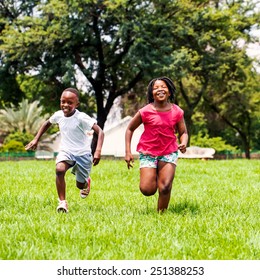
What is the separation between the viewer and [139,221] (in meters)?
5.61

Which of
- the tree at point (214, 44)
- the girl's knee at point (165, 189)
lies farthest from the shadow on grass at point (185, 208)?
the tree at point (214, 44)

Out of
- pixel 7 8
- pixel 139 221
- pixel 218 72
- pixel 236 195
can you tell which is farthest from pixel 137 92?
pixel 139 221

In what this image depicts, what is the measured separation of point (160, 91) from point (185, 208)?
158 cm

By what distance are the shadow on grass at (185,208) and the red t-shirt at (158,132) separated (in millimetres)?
765

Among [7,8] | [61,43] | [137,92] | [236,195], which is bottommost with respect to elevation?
[236,195]

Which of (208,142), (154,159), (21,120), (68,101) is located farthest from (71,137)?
(21,120)

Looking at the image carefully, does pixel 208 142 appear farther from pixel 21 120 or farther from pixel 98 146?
pixel 98 146

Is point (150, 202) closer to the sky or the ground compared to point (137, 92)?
closer to the ground

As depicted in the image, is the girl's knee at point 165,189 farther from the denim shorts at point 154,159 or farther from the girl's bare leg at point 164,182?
the denim shorts at point 154,159

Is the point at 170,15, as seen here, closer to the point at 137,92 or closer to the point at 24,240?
the point at 137,92

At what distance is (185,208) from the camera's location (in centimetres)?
685

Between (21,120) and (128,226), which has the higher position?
(21,120)

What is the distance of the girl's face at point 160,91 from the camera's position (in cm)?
660

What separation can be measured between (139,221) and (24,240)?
1.43m
